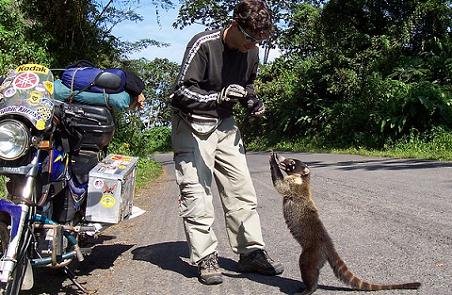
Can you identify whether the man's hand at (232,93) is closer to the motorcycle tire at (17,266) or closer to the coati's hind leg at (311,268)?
the coati's hind leg at (311,268)

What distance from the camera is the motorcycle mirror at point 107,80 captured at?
12.1ft

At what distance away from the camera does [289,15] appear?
3189cm

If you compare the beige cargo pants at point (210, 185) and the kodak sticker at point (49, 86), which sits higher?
the kodak sticker at point (49, 86)

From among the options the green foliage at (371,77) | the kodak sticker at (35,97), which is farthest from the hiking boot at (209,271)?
the green foliage at (371,77)

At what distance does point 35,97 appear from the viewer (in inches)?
125

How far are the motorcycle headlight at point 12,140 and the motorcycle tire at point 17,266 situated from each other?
449mm

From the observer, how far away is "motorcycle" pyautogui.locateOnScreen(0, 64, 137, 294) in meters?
3.02

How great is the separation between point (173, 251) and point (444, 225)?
2737 mm

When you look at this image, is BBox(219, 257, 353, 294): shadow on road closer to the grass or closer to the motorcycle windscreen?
the motorcycle windscreen

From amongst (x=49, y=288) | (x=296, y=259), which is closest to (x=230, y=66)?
(x=296, y=259)

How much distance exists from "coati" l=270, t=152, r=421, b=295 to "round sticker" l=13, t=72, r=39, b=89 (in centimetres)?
172

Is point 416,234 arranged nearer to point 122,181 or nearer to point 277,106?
point 122,181

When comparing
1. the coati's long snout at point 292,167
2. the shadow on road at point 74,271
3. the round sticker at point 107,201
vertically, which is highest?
the coati's long snout at point 292,167

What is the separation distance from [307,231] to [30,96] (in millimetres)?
1981
